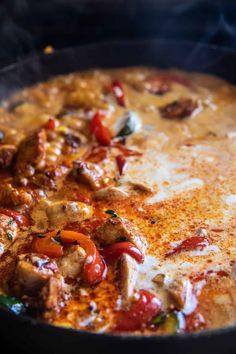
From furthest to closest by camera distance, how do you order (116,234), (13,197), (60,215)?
1. (13,197)
2. (60,215)
3. (116,234)

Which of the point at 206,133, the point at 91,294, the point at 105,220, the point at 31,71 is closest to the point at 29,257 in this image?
the point at 91,294

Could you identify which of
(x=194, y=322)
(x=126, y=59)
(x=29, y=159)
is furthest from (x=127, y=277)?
(x=126, y=59)

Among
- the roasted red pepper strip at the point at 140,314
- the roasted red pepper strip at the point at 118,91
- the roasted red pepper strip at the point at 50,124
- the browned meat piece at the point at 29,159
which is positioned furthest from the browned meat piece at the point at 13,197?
the roasted red pepper strip at the point at 118,91

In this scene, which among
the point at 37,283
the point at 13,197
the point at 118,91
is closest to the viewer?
the point at 37,283

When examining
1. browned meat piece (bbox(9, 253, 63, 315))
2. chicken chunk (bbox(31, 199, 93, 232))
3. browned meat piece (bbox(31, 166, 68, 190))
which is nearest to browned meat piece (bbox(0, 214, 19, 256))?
chicken chunk (bbox(31, 199, 93, 232))

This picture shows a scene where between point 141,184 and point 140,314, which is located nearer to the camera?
point 140,314

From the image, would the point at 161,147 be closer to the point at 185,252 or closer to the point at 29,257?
the point at 185,252

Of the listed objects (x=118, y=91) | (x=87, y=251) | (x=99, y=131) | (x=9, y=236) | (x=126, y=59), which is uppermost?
(x=126, y=59)

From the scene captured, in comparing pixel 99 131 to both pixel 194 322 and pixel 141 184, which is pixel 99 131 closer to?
pixel 141 184

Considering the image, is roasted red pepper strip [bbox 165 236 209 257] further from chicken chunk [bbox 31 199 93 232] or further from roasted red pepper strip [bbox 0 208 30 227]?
roasted red pepper strip [bbox 0 208 30 227]
